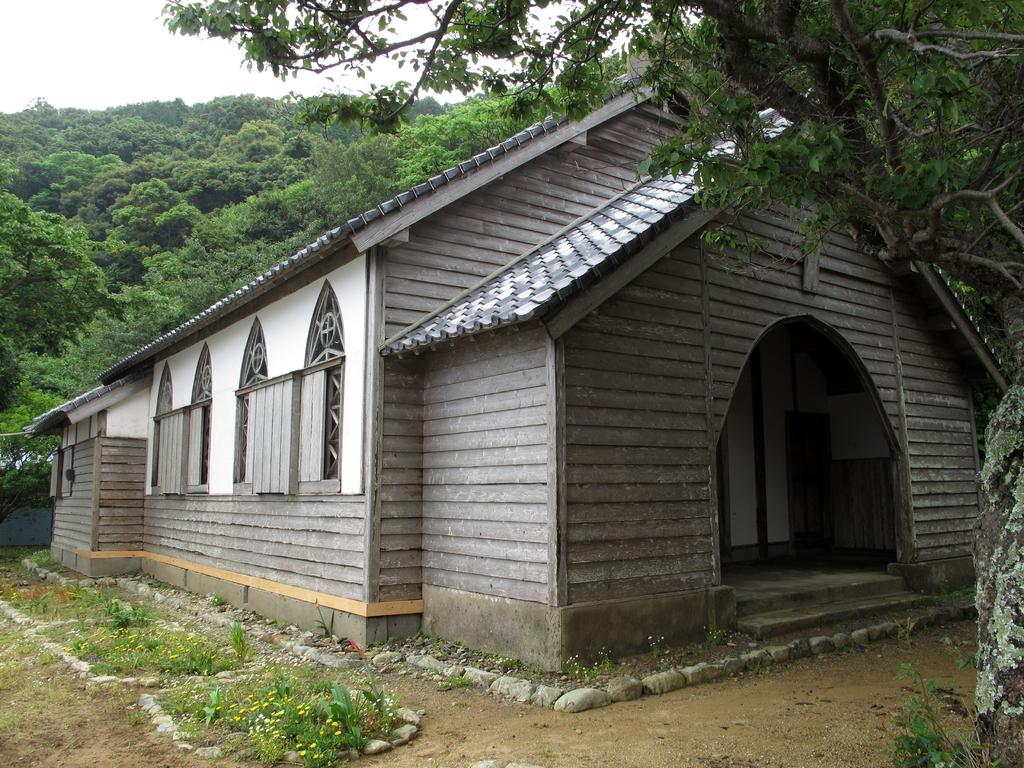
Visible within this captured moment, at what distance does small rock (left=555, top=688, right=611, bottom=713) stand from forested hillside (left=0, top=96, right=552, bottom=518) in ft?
15.8

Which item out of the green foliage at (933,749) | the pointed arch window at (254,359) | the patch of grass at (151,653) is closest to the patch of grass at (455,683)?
the patch of grass at (151,653)

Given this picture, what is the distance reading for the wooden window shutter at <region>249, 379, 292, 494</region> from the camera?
9734 mm

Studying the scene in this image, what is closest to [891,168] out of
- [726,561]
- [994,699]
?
[994,699]

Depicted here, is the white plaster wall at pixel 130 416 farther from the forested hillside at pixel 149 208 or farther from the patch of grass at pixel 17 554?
the patch of grass at pixel 17 554

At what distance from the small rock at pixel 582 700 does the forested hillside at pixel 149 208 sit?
4821 millimetres

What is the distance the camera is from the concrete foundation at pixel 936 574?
32.0 feet

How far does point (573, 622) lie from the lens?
6.46 m

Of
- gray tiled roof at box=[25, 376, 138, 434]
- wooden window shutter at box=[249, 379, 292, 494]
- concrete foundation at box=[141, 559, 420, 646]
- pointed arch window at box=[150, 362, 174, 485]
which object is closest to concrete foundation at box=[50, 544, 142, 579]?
pointed arch window at box=[150, 362, 174, 485]

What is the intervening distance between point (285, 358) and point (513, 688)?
566 cm

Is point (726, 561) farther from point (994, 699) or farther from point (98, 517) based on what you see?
point (98, 517)

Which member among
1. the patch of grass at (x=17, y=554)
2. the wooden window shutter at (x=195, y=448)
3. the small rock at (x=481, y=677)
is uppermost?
the wooden window shutter at (x=195, y=448)

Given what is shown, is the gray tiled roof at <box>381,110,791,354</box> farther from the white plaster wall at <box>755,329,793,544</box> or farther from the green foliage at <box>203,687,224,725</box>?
the white plaster wall at <box>755,329,793,544</box>

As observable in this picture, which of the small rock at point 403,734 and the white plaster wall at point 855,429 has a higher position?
Answer: the white plaster wall at point 855,429

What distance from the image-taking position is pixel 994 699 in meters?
3.69
